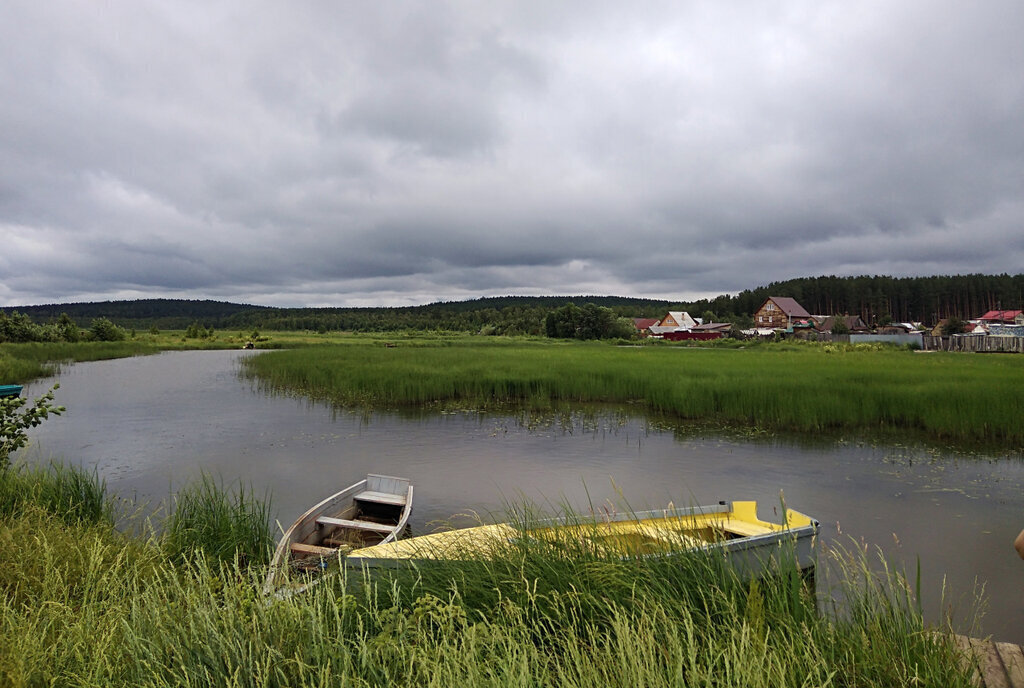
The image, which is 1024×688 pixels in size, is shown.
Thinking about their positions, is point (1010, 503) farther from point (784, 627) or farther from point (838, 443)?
point (784, 627)

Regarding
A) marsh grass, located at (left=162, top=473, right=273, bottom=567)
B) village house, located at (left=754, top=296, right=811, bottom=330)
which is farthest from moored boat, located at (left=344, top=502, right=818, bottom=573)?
village house, located at (left=754, top=296, right=811, bottom=330)

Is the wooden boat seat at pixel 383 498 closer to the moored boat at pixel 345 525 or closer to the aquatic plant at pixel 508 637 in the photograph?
the moored boat at pixel 345 525

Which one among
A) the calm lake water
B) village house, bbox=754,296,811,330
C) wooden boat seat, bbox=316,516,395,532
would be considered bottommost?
the calm lake water

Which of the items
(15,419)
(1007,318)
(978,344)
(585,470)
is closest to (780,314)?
(1007,318)

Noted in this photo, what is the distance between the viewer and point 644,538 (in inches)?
201

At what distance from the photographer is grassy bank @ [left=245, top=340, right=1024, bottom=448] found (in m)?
17.3

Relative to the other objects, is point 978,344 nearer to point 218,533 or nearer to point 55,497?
point 218,533

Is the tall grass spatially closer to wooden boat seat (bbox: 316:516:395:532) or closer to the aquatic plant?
wooden boat seat (bbox: 316:516:395:532)

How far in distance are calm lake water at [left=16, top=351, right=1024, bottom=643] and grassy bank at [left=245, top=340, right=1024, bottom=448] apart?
2.61 m

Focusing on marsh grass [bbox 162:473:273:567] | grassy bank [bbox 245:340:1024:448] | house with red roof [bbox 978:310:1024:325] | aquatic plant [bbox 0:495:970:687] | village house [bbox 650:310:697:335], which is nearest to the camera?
aquatic plant [bbox 0:495:970:687]

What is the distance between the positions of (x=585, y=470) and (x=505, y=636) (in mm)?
10590

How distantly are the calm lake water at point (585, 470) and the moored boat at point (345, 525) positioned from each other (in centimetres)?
75

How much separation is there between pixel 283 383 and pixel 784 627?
31.5m

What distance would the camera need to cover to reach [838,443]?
16.2m
